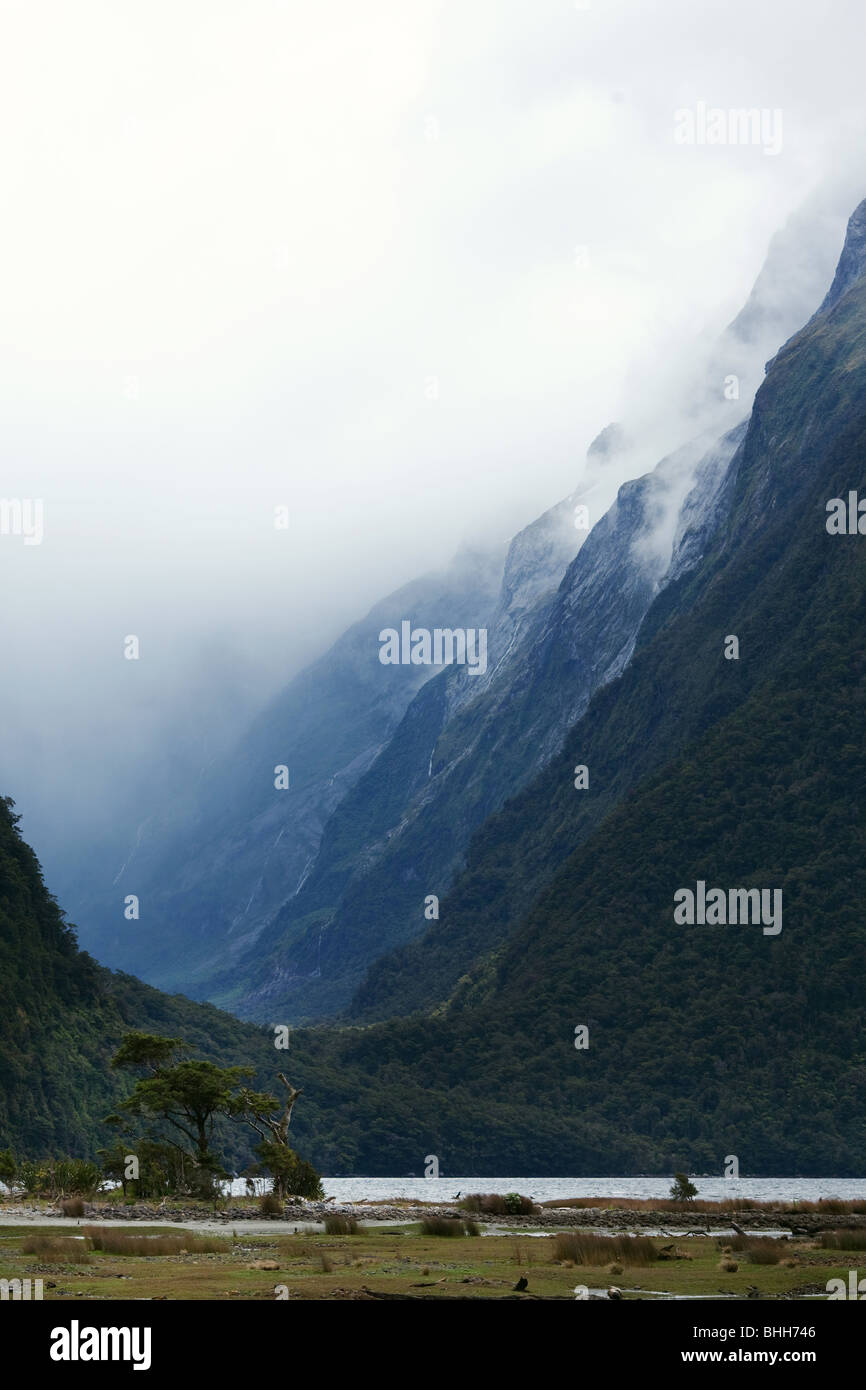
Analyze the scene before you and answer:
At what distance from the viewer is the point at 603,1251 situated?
33.3 m

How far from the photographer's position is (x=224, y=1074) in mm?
65812

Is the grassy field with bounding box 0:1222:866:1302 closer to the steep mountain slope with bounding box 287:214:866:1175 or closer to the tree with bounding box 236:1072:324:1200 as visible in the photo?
the tree with bounding box 236:1072:324:1200

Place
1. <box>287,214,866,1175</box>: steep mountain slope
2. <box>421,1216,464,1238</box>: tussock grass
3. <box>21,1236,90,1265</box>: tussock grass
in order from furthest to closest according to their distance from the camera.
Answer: <box>287,214,866,1175</box>: steep mountain slope < <box>421,1216,464,1238</box>: tussock grass < <box>21,1236,90,1265</box>: tussock grass

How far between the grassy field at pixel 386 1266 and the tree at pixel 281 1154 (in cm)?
1839

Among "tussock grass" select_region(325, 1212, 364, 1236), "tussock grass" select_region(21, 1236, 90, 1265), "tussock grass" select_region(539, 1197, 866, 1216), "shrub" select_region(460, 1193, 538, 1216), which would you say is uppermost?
"tussock grass" select_region(21, 1236, 90, 1265)

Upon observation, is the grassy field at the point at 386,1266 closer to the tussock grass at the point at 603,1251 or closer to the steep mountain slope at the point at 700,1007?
the tussock grass at the point at 603,1251

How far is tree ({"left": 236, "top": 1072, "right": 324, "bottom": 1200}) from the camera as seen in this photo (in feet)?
193

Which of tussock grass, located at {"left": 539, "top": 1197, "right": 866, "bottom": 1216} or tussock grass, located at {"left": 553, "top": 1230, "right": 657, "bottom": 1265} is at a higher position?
tussock grass, located at {"left": 553, "top": 1230, "right": 657, "bottom": 1265}

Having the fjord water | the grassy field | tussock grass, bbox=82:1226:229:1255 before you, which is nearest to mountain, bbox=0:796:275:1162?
the fjord water

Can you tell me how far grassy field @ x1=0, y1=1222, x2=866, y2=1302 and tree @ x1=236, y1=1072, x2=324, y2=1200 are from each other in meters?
18.4

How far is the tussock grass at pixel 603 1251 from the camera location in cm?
3244
